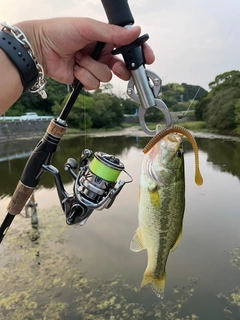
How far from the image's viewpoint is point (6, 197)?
6.55 m

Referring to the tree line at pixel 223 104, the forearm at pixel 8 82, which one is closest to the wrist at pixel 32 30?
the forearm at pixel 8 82

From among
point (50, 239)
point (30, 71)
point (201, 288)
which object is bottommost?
point (50, 239)

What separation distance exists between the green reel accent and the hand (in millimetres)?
305

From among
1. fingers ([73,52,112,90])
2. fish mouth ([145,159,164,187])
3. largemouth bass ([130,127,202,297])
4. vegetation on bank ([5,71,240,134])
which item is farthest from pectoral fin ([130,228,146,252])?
vegetation on bank ([5,71,240,134])

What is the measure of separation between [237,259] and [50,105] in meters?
18.4

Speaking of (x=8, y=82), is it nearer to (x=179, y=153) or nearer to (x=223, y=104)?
(x=179, y=153)

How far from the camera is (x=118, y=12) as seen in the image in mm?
965

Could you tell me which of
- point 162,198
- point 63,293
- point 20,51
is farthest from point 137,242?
point 63,293

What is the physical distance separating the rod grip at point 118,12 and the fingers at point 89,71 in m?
0.21

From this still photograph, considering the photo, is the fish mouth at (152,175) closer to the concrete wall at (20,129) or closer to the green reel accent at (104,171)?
the green reel accent at (104,171)

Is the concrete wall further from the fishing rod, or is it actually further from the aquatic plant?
the fishing rod

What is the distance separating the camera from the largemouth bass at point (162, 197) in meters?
1.18

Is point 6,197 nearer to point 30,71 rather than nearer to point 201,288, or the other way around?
point 201,288

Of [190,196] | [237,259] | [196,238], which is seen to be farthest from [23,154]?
[237,259]
